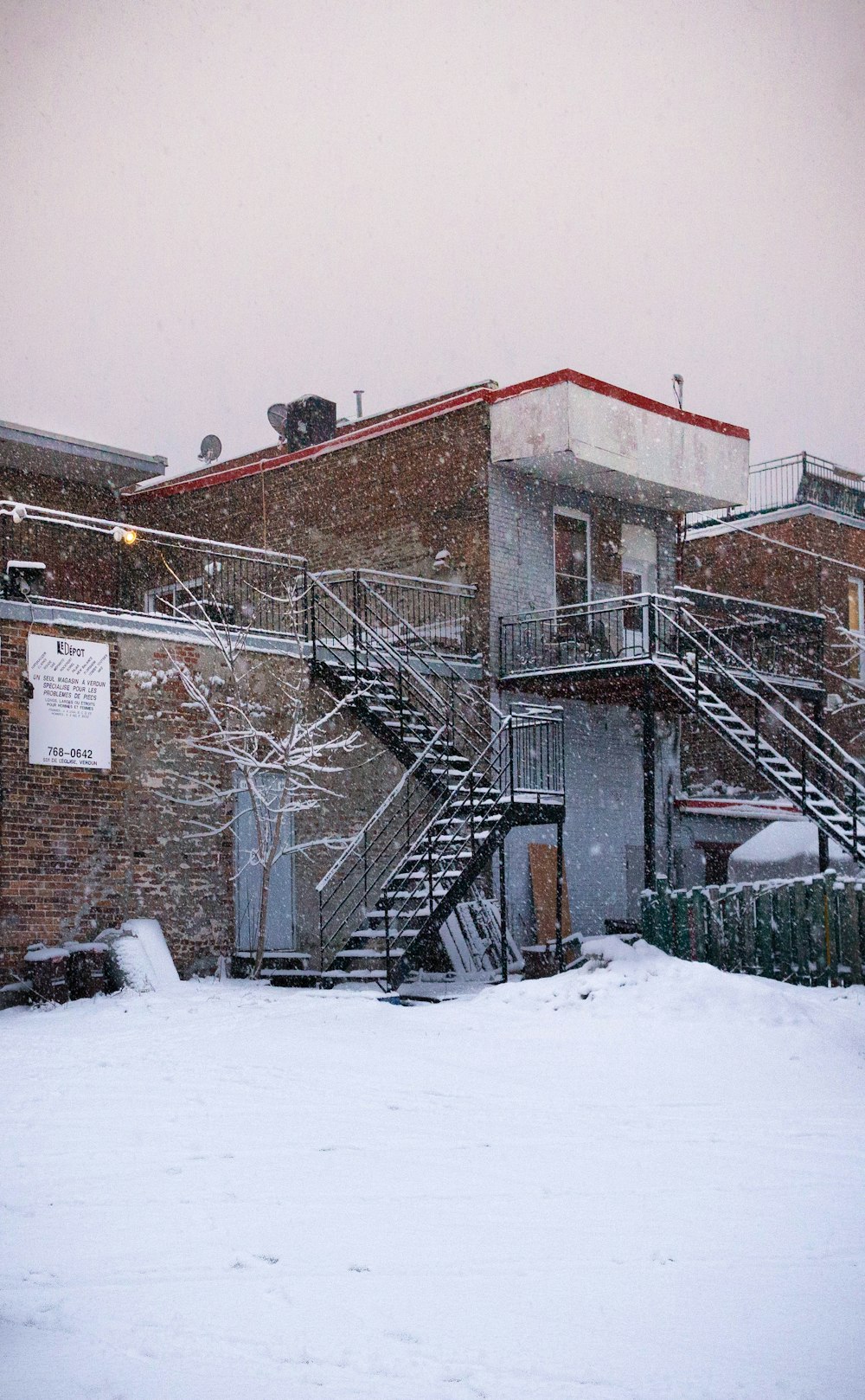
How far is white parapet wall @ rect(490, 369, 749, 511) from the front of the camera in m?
19.2

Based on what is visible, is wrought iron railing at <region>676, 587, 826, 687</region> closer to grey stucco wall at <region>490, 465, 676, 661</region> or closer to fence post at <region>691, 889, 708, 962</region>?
grey stucco wall at <region>490, 465, 676, 661</region>

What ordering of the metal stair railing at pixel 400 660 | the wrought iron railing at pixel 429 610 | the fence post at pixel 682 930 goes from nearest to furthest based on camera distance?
the fence post at pixel 682 930
the metal stair railing at pixel 400 660
the wrought iron railing at pixel 429 610

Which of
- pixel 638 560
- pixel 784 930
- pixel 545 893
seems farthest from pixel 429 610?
pixel 784 930

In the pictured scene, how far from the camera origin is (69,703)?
1451 cm

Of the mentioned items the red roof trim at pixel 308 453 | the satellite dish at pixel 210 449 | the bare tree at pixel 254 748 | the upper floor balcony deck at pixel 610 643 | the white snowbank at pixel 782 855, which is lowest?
the white snowbank at pixel 782 855

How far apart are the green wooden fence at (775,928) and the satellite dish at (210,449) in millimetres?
15247

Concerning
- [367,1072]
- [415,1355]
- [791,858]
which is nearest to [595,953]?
[367,1072]

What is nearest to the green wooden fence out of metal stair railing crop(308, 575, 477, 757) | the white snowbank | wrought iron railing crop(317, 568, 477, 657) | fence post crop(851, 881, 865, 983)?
fence post crop(851, 881, 865, 983)

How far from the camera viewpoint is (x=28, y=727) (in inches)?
557

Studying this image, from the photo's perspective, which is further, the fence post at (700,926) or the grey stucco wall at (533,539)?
the grey stucco wall at (533,539)

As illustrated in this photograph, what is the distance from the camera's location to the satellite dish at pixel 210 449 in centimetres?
2648

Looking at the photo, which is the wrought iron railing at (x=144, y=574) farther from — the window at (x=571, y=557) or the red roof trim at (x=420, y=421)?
the window at (x=571, y=557)

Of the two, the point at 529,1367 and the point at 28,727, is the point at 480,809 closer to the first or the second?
the point at 28,727

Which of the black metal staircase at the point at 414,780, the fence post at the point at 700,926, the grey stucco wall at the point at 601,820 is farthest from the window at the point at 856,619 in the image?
the fence post at the point at 700,926
